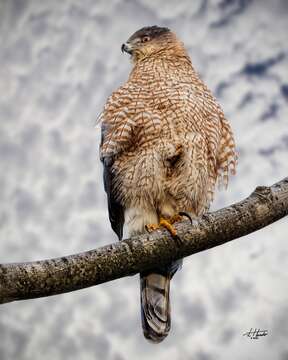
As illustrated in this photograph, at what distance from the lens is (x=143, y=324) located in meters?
4.50

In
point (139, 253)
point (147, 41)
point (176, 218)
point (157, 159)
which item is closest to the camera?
point (139, 253)

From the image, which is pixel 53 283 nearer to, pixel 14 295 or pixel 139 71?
pixel 14 295

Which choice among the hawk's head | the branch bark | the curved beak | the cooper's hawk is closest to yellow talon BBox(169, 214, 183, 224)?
the cooper's hawk

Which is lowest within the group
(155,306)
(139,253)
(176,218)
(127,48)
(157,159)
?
(139,253)

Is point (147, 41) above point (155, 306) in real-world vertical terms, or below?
above

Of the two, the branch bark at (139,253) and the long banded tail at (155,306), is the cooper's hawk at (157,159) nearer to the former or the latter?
the long banded tail at (155,306)

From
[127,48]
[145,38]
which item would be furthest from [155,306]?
[145,38]

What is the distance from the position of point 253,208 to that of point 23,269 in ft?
4.87

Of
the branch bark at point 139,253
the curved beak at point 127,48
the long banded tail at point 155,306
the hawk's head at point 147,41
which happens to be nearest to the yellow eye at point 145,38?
the hawk's head at point 147,41

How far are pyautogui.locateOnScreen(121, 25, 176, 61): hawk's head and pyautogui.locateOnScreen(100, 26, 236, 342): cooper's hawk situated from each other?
1010mm

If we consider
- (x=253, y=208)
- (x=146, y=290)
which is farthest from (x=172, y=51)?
(x=253, y=208)

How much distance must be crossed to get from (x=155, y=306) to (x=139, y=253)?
1.71 metres

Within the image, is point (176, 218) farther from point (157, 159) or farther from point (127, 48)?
point (127, 48)

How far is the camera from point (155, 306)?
4652 mm
